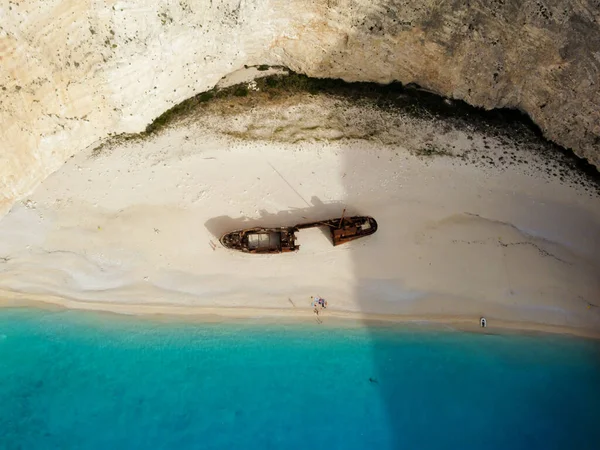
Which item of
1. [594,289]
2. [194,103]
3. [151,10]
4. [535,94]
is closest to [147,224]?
[194,103]

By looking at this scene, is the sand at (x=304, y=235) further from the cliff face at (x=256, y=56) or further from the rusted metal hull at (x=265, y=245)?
the cliff face at (x=256, y=56)

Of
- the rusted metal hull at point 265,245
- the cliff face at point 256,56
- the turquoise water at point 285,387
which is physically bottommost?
the turquoise water at point 285,387

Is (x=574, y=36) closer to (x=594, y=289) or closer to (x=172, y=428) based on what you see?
(x=594, y=289)

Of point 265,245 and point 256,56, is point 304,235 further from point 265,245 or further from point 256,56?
→ point 256,56

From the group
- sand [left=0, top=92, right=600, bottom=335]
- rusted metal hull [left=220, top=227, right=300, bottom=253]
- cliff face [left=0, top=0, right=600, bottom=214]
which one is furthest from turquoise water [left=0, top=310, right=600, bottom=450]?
cliff face [left=0, top=0, right=600, bottom=214]

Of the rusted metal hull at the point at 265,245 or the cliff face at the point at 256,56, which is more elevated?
the cliff face at the point at 256,56

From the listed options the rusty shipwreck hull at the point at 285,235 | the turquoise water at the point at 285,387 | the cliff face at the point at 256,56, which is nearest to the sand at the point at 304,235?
the rusty shipwreck hull at the point at 285,235

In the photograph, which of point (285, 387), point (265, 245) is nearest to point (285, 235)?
point (265, 245)
